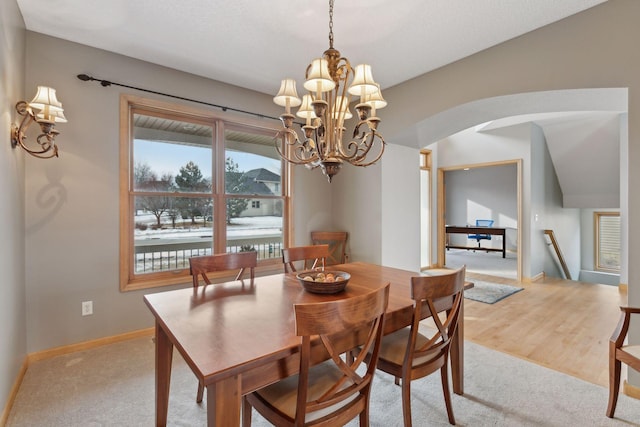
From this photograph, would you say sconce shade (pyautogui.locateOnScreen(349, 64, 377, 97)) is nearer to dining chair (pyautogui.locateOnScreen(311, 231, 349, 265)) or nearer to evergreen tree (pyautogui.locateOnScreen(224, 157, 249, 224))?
evergreen tree (pyautogui.locateOnScreen(224, 157, 249, 224))

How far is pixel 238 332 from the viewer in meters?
1.27

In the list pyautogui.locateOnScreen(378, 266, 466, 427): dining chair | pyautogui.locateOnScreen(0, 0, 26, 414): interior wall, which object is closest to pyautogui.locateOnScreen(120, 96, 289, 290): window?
pyautogui.locateOnScreen(0, 0, 26, 414): interior wall

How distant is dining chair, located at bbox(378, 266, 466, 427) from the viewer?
1492 mm

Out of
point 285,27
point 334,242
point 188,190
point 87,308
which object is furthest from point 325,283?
point 334,242

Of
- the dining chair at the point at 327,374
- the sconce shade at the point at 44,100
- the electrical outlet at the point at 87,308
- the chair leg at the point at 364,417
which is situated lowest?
the chair leg at the point at 364,417

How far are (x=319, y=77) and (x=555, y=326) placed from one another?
3533 millimetres

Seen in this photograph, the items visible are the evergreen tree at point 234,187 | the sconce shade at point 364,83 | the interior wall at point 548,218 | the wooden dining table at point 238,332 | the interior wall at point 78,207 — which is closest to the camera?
the wooden dining table at point 238,332

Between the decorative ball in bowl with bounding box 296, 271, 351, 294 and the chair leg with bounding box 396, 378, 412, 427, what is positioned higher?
the decorative ball in bowl with bounding box 296, 271, 351, 294

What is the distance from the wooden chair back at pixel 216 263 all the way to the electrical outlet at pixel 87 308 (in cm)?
129

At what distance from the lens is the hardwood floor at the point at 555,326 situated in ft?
8.32

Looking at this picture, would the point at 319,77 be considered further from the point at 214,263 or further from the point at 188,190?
the point at 188,190

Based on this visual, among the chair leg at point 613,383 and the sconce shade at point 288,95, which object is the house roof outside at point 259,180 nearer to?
the sconce shade at point 288,95

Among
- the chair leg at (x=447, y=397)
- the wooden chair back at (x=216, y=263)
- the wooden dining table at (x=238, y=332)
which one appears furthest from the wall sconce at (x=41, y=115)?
the chair leg at (x=447, y=397)

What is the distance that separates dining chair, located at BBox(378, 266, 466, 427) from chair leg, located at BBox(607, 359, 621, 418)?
95 cm
